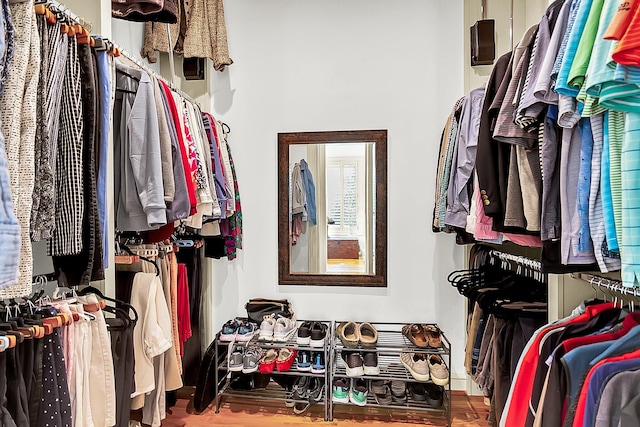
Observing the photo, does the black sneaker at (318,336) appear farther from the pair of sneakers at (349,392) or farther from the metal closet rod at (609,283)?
the metal closet rod at (609,283)

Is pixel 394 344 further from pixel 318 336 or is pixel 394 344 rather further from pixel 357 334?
pixel 318 336

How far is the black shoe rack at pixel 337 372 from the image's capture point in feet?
7.34

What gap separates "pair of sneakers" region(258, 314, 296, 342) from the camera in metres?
2.37

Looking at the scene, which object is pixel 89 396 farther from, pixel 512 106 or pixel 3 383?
pixel 512 106

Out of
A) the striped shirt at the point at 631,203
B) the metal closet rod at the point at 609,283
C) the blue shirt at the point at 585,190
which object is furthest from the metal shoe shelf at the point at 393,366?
the striped shirt at the point at 631,203

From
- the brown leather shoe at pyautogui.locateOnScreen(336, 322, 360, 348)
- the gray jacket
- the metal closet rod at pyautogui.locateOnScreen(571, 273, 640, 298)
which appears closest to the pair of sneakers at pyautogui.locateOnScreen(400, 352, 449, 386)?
the brown leather shoe at pyautogui.locateOnScreen(336, 322, 360, 348)

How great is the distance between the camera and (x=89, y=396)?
1211 mm

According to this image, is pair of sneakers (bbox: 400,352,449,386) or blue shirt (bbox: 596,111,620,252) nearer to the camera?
blue shirt (bbox: 596,111,620,252)

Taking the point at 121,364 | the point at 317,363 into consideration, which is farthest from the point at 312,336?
the point at 121,364

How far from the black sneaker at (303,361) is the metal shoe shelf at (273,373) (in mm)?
19

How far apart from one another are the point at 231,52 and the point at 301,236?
4.64 feet

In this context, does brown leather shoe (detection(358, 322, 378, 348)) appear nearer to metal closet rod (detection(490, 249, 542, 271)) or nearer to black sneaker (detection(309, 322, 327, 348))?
black sneaker (detection(309, 322, 327, 348))

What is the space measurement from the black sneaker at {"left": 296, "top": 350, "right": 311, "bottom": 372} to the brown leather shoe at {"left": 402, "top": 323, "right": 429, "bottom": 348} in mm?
614

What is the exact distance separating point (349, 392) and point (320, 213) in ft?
3.82
